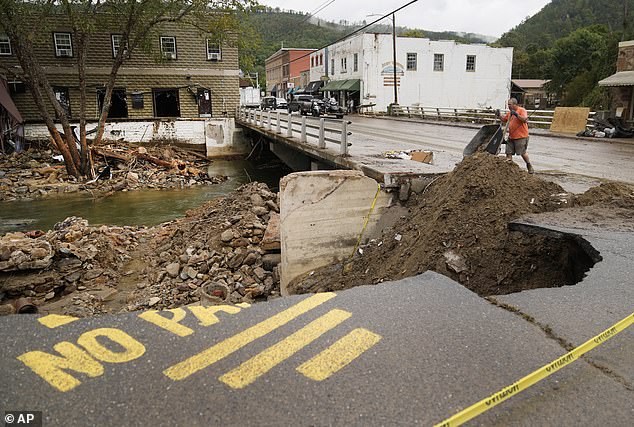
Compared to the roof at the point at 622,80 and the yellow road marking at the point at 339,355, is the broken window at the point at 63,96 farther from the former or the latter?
the yellow road marking at the point at 339,355

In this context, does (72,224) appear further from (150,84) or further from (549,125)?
(549,125)

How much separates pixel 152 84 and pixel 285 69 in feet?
169

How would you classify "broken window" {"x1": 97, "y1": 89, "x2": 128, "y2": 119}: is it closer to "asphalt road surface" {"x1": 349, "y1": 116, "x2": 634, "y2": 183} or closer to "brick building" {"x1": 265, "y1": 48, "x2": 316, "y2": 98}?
"asphalt road surface" {"x1": 349, "y1": 116, "x2": 634, "y2": 183}

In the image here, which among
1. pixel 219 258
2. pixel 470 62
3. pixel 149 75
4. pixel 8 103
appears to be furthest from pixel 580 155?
pixel 470 62

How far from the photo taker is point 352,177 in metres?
9.02

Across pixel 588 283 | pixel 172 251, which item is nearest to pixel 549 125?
pixel 172 251

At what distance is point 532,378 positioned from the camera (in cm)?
308

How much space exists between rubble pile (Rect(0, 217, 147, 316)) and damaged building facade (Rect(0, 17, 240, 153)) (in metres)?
20.0

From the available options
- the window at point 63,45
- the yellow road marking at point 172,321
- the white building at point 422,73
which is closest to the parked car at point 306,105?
the white building at point 422,73

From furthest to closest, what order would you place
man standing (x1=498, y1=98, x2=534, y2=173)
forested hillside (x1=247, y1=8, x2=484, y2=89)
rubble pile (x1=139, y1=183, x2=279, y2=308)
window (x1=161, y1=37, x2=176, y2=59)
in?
forested hillside (x1=247, y1=8, x2=484, y2=89) → window (x1=161, y1=37, x2=176, y2=59) → man standing (x1=498, y1=98, x2=534, y2=173) → rubble pile (x1=139, y1=183, x2=279, y2=308)

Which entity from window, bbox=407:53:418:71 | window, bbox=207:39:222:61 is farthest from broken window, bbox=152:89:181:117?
window, bbox=407:53:418:71

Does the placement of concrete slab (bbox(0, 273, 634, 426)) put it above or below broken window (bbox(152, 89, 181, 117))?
below

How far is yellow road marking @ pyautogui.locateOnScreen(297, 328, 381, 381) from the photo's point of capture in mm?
3135

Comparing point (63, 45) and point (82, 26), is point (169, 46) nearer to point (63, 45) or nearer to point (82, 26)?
point (63, 45)
